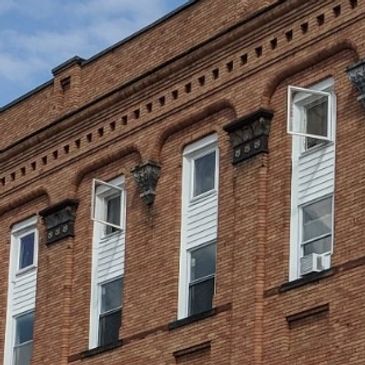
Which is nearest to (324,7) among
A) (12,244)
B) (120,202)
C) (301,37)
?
(301,37)

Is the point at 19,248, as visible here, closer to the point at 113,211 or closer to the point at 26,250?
the point at 26,250

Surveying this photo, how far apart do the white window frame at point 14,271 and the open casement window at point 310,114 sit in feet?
28.6

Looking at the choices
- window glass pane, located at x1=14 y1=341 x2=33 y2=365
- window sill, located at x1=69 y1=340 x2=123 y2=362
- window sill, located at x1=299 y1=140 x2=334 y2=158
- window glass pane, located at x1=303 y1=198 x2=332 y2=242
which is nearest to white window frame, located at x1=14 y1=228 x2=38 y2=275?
window glass pane, located at x1=14 y1=341 x2=33 y2=365

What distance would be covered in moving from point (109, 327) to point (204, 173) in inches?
153

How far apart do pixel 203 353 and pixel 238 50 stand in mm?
5874

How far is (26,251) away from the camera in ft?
136

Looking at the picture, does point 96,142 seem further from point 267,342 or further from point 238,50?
point 267,342

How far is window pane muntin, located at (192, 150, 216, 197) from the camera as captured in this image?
119 ft

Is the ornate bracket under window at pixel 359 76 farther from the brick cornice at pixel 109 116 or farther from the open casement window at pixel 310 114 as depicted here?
the open casement window at pixel 310 114

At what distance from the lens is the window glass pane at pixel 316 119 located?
34.0 meters

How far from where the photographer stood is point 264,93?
115 feet

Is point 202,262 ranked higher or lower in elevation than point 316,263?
higher

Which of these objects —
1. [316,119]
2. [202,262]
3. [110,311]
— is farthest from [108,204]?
[316,119]

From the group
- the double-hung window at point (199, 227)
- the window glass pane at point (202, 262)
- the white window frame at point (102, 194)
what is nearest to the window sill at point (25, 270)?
the white window frame at point (102, 194)
